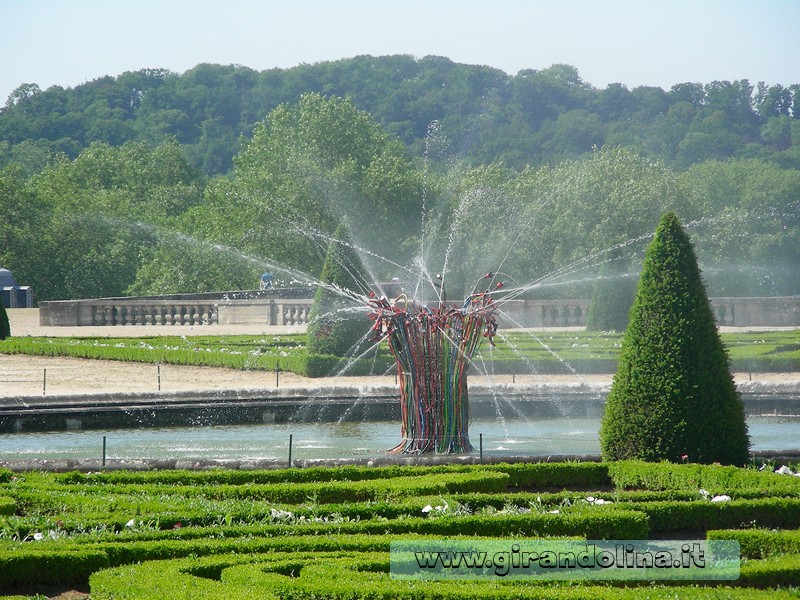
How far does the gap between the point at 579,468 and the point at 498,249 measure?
38.1 m

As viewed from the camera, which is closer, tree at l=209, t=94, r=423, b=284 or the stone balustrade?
the stone balustrade

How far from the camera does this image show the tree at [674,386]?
12.1 metres

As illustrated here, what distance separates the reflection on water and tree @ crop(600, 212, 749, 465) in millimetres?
2571

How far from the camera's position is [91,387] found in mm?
21344

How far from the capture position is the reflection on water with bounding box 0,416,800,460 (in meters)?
15.1

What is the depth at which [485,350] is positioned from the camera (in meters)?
25.8

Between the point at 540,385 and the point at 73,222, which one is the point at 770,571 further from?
the point at 73,222

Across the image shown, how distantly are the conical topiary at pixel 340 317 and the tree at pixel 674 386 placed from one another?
37.4 ft

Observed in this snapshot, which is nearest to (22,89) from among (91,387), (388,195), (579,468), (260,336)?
(388,195)

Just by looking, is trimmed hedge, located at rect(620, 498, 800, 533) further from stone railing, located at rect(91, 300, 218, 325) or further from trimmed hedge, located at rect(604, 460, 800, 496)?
stone railing, located at rect(91, 300, 218, 325)

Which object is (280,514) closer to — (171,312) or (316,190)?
(171,312)

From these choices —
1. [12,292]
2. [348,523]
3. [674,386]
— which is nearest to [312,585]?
[348,523]

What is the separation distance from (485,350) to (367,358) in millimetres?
2992

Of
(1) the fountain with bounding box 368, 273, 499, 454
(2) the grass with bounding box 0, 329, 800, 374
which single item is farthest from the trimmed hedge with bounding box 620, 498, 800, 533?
(2) the grass with bounding box 0, 329, 800, 374
